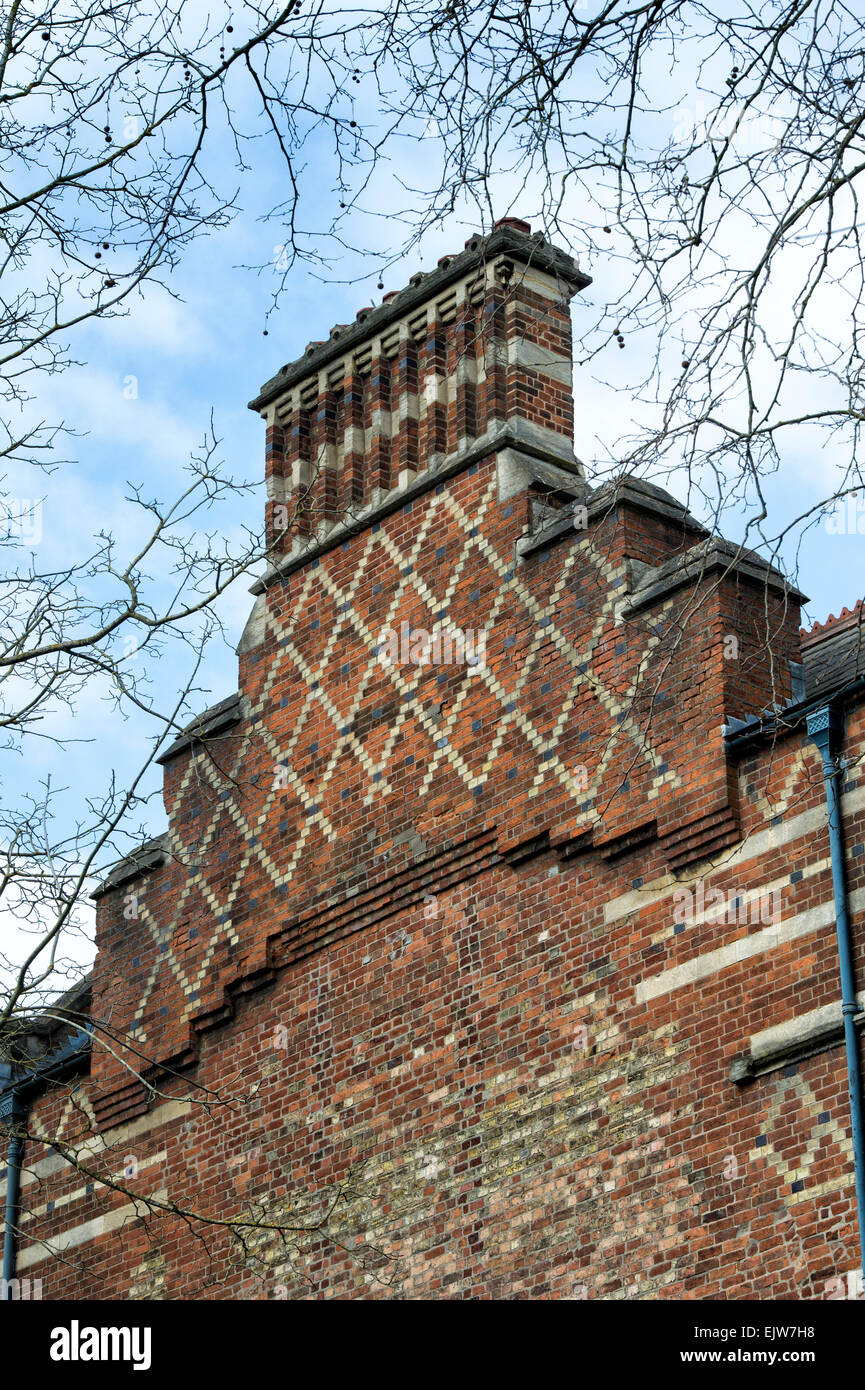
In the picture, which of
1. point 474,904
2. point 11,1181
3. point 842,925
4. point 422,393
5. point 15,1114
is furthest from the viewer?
point 15,1114

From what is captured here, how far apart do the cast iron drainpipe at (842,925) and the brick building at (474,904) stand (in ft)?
0.25

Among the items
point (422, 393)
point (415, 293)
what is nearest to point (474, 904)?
point (422, 393)

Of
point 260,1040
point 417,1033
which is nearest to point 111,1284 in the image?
point 260,1040

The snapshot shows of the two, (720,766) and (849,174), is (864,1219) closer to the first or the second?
(720,766)

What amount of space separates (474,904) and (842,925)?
10.5 feet

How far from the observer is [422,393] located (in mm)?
17641

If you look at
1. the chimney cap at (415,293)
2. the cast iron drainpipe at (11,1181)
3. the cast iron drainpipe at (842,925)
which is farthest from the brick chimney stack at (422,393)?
the cast iron drainpipe at (11,1181)

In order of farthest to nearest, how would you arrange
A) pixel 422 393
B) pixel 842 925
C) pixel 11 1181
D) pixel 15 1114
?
pixel 15 1114, pixel 11 1181, pixel 422 393, pixel 842 925

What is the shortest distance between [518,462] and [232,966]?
4327 millimetres

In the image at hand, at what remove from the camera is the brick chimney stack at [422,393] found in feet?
55.6

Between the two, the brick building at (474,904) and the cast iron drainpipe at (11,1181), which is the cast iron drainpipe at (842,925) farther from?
the cast iron drainpipe at (11,1181)

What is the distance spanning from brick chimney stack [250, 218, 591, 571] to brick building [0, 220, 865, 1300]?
1.5 inches

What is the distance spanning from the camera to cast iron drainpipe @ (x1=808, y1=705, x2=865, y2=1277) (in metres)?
12.4

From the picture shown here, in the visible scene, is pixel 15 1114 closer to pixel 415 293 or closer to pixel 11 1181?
pixel 11 1181
